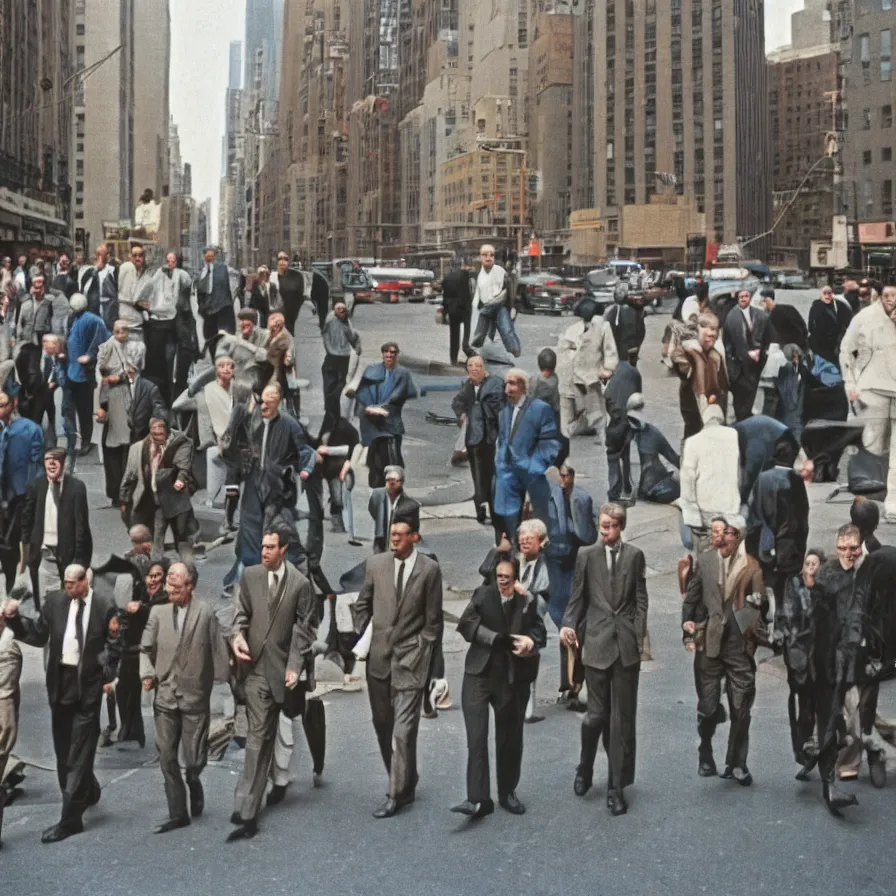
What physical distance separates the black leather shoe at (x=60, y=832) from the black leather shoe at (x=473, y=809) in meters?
1.93

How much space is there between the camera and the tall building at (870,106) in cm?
4497

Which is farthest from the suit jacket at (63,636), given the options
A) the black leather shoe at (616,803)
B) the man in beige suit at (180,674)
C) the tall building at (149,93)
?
the tall building at (149,93)

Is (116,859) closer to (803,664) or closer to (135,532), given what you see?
(135,532)

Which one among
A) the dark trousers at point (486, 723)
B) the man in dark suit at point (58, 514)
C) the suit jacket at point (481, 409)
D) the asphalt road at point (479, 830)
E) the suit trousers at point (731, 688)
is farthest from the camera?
the suit jacket at point (481, 409)

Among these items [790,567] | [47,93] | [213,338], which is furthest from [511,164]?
[47,93]

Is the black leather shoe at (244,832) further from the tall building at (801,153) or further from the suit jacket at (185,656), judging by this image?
the tall building at (801,153)

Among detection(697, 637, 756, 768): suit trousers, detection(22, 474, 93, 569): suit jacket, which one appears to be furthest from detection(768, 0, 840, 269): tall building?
detection(697, 637, 756, 768): suit trousers

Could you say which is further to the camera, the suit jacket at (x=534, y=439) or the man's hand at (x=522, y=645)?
the suit jacket at (x=534, y=439)

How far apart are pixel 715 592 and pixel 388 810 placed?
6.78 ft

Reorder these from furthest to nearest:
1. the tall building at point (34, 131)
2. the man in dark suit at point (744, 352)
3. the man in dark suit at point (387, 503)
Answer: the tall building at point (34, 131)
the man in dark suit at point (744, 352)
the man in dark suit at point (387, 503)

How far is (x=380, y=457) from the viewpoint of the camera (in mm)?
13117

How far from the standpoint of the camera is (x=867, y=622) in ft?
26.1

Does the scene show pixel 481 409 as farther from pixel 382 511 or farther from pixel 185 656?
pixel 185 656

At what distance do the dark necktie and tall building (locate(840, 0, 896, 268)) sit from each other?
1426 inches
